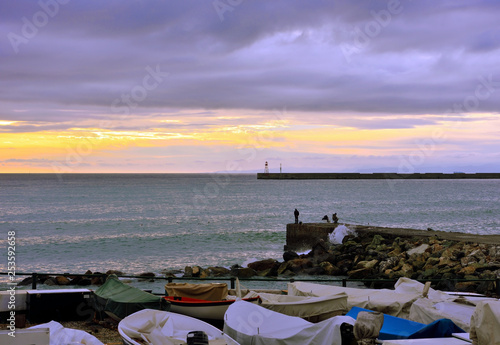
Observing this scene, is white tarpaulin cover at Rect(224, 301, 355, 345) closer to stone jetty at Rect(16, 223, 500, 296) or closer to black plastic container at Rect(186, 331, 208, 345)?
black plastic container at Rect(186, 331, 208, 345)

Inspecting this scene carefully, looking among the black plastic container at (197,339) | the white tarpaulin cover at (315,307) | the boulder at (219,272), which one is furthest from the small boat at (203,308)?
the boulder at (219,272)

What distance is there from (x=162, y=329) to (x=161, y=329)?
0.02m

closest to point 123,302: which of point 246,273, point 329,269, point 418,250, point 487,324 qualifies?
point 487,324

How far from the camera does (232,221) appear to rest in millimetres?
71250

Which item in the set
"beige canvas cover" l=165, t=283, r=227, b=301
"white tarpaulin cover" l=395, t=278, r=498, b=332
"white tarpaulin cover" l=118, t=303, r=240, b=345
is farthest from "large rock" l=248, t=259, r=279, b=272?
"white tarpaulin cover" l=118, t=303, r=240, b=345

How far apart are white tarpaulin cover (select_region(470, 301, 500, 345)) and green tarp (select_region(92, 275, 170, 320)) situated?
820 centimetres

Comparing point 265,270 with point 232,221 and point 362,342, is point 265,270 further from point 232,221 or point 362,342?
point 232,221

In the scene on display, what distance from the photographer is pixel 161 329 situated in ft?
37.0

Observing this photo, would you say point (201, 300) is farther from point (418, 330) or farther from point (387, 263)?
point (387, 263)

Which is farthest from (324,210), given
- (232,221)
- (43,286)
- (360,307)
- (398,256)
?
(360,307)

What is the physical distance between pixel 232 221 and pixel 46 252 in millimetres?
31206

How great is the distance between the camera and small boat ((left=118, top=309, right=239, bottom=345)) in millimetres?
10406

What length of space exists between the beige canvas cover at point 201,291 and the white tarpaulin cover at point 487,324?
8821 millimetres

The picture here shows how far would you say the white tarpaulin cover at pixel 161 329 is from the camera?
10406 millimetres
